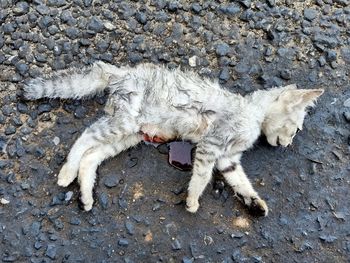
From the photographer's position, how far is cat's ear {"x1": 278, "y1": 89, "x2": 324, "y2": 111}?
200 inches

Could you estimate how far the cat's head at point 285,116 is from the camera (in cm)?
518

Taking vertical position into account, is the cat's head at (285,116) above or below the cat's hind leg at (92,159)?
above

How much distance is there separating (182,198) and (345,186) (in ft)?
4.86

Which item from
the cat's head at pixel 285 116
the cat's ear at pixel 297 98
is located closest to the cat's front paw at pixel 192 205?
the cat's head at pixel 285 116

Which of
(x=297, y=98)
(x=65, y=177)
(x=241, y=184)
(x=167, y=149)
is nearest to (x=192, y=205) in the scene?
(x=241, y=184)

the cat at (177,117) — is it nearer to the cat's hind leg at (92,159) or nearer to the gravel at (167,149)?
the cat's hind leg at (92,159)

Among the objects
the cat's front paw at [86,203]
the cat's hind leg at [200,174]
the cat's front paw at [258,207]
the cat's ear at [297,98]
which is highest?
the cat's ear at [297,98]

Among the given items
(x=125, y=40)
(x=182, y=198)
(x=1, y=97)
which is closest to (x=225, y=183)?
(x=182, y=198)

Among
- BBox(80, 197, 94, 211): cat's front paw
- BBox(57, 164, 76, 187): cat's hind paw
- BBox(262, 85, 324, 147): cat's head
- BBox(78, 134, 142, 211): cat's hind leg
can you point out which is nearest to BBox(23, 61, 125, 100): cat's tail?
BBox(78, 134, 142, 211): cat's hind leg

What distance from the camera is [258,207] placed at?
16.8ft

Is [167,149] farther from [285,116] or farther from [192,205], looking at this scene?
[285,116]

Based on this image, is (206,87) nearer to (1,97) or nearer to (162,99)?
(162,99)

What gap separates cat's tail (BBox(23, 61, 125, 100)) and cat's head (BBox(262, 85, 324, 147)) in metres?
1.38

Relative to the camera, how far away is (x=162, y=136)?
17.4 feet
